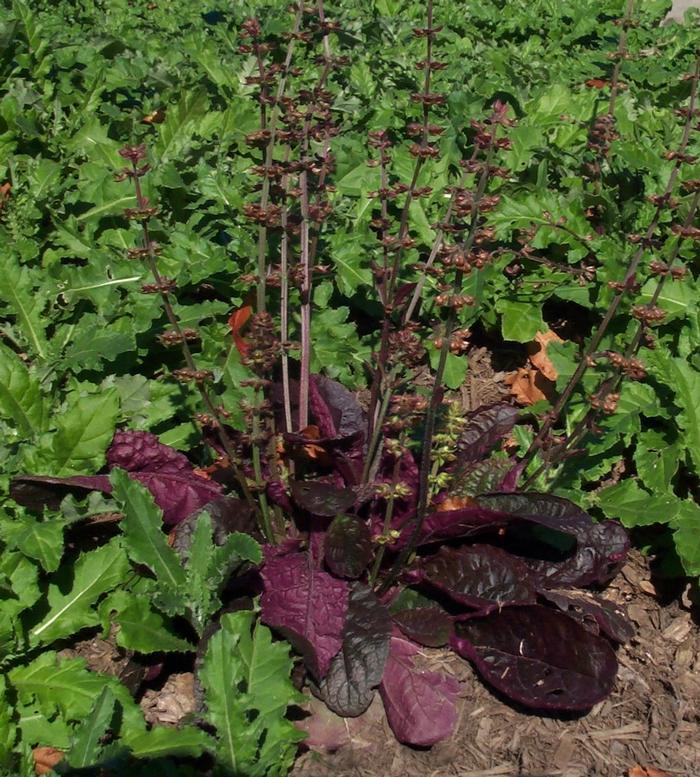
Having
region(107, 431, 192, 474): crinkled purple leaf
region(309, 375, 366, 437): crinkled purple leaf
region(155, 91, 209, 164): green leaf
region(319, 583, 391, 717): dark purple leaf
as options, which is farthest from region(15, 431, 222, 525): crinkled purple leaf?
region(155, 91, 209, 164): green leaf

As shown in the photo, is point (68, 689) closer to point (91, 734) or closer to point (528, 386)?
point (91, 734)

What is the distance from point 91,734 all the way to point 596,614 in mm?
1588

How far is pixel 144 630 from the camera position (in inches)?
114

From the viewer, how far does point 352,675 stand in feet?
9.66

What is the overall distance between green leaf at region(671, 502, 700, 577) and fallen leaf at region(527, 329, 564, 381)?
0.90 m

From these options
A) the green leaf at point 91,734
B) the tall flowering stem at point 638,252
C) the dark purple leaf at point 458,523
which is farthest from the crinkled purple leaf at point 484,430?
the green leaf at point 91,734

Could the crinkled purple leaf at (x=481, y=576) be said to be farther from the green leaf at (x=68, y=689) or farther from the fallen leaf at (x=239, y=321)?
the fallen leaf at (x=239, y=321)

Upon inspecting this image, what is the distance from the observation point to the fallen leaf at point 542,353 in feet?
13.3

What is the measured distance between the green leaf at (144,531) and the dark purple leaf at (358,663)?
55 cm

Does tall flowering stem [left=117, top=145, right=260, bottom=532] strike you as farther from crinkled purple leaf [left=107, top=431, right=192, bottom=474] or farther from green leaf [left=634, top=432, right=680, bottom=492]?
green leaf [left=634, top=432, right=680, bottom=492]

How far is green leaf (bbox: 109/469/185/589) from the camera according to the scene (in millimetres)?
2918

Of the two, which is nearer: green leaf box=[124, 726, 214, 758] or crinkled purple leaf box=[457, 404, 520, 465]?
green leaf box=[124, 726, 214, 758]

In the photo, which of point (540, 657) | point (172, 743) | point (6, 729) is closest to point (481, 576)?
point (540, 657)

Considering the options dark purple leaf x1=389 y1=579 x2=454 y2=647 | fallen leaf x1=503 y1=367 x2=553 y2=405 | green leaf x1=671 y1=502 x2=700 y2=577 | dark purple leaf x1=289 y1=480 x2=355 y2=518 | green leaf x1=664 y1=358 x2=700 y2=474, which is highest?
green leaf x1=664 y1=358 x2=700 y2=474
